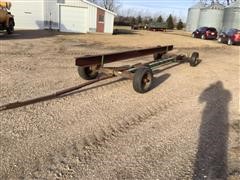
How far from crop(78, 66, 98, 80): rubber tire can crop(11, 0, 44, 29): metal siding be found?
25.2m

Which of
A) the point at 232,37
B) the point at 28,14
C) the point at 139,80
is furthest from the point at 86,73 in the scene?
the point at 28,14

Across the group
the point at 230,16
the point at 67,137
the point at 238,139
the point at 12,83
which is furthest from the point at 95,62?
the point at 230,16

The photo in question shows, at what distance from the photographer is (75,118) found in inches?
200

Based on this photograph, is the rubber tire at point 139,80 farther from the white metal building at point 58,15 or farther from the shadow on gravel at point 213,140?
the white metal building at point 58,15

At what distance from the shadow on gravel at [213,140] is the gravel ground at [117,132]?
0.04 ft

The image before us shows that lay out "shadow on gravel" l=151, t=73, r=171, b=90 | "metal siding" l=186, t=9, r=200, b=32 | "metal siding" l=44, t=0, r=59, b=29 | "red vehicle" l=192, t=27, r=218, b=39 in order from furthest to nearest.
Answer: "metal siding" l=186, t=9, r=200, b=32, "red vehicle" l=192, t=27, r=218, b=39, "metal siding" l=44, t=0, r=59, b=29, "shadow on gravel" l=151, t=73, r=171, b=90

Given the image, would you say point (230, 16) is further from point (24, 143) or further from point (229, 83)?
point (24, 143)

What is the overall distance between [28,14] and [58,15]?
3.16 m

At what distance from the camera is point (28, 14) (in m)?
30.1

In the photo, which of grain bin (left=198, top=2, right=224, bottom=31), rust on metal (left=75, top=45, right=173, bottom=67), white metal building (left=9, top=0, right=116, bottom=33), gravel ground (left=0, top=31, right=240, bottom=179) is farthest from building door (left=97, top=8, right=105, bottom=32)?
gravel ground (left=0, top=31, right=240, bottom=179)

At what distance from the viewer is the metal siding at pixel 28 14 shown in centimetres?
2983

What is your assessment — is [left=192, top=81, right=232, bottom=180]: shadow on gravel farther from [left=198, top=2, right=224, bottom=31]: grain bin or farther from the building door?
[left=198, top=2, right=224, bottom=31]: grain bin

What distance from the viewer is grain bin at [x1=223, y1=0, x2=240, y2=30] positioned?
33375 mm

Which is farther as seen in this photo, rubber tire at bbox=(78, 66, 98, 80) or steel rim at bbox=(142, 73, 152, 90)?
rubber tire at bbox=(78, 66, 98, 80)
